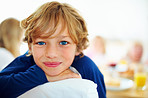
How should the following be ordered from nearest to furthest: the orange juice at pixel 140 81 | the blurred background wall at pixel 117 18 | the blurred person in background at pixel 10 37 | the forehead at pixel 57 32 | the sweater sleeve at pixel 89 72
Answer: the forehead at pixel 57 32, the sweater sleeve at pixel 89 72, the orange juice at pixel 140 81, the blurred person in background at pixel 10 37, the blurred background wall at pixel 117 18

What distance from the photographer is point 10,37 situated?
1.79 metres

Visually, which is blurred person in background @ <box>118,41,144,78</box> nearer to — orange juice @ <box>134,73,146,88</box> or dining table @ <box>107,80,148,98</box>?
orange juice @ <box>134,73,146,88</box>

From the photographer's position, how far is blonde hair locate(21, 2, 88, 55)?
72cm

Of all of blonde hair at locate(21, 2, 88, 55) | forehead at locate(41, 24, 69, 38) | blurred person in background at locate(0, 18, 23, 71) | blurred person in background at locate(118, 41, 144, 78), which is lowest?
blurred person in background at locate(118, 41, 144, 78)

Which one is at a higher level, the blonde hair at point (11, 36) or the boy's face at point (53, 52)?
the boy's face at point (53, 52)

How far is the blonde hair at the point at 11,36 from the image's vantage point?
1.75 m

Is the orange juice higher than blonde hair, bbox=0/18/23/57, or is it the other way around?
blonde hair, bbox=0/18/23/57

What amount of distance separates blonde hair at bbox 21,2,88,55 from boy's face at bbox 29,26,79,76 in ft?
0.08

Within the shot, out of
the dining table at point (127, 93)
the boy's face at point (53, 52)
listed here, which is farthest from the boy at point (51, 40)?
the dining table at point (127, 93)

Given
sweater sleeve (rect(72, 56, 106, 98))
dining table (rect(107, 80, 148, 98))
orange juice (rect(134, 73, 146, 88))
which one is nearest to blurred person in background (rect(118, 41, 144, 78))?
orange juice (rect(134, 73, 146, 88))

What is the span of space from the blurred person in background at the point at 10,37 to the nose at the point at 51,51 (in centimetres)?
109

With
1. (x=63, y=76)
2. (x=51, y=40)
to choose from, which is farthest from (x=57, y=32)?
(x=63, y=76)

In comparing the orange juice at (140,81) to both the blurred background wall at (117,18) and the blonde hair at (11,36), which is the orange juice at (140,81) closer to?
the blurred background wall at (117,18)

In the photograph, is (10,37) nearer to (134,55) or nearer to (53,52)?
(53,52)
